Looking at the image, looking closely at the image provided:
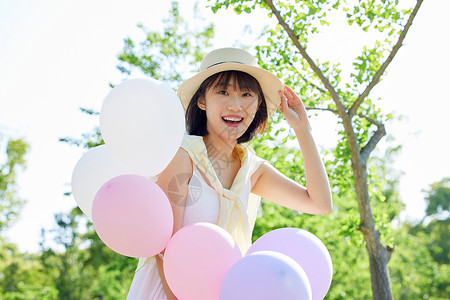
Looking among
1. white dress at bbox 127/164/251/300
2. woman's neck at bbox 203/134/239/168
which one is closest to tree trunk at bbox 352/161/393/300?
woman's neck at bbox 203/134/239/168

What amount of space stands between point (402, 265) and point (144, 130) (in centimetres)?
1602

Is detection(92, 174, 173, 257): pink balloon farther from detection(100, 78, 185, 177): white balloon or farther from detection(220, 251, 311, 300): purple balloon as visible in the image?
detection(220, 251, 311, 300): purple balloon

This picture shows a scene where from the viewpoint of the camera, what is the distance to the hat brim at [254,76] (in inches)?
85.6

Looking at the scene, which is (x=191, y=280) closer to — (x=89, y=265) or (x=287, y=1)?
(x=287, y=1)

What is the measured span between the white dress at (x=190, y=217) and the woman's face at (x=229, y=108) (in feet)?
0.86

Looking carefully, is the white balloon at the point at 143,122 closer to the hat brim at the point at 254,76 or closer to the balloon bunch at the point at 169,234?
the balloon bunch at the point at 169,234

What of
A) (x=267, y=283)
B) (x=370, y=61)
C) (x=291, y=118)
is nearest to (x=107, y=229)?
(x=267, y=283)

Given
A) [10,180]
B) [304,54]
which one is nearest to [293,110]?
[304,54]

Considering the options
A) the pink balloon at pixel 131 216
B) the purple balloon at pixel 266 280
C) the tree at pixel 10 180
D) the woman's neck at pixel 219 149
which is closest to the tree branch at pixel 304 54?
the woman's neck at pixel 219 149

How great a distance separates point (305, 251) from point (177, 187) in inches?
24.3

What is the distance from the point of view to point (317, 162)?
2295mm

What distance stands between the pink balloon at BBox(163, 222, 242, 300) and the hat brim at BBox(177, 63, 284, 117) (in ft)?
2.74

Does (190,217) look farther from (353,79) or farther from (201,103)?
(353,79)

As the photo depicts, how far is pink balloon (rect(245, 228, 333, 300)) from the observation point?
1.83 m
